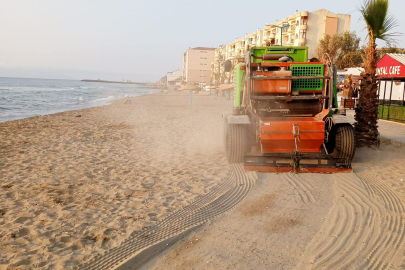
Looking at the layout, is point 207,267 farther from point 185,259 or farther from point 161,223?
point 161,223

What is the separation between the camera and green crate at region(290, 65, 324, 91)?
717cm

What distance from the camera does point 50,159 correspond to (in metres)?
7.79

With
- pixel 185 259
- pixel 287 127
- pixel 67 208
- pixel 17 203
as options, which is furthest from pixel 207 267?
pixel 287 127

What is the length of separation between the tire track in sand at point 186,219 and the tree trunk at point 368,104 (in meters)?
4.53

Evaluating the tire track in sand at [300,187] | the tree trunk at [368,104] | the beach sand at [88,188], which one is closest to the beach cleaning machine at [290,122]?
the tire track in sand at [300,187]

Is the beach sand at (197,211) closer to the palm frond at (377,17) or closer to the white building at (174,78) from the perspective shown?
the palm frond at (377,17)

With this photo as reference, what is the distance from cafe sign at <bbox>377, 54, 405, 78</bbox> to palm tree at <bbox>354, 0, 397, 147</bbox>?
8888 mm

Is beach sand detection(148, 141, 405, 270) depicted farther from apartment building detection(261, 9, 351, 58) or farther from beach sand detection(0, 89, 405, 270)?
apartment building detection(261, 9, 351, 58)

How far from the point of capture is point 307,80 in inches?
288

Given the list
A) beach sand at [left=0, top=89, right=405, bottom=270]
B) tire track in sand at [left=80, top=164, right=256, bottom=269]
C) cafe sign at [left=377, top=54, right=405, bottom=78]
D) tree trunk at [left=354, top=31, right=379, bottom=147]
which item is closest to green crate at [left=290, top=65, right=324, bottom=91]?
beach sand at [left=0, top=89, right=405, bottom=270]

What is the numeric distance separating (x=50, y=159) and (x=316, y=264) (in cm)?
654

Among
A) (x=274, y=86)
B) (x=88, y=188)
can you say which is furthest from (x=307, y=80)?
(x=88, y=188)

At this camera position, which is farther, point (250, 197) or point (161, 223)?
point (250, 197)

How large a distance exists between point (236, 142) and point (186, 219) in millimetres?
2943
